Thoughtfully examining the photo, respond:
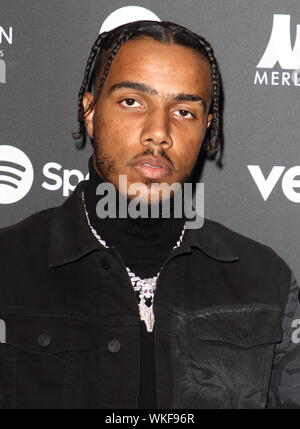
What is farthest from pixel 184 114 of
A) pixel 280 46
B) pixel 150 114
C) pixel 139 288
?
pixel 280 46

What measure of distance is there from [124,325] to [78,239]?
260 mm

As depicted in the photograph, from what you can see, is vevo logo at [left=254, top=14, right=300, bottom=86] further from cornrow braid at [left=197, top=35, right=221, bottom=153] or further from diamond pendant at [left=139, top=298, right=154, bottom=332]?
diamond pendant at [left=139, top=298, right=154, bottom=332]

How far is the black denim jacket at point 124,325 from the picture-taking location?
1.69 meters

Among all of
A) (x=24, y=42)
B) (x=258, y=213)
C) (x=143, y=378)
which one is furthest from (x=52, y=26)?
(x=143, y=378)

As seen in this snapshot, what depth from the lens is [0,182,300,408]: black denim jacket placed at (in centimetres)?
169

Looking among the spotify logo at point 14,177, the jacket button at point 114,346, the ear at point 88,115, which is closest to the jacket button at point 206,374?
the jacket button at point 114,346

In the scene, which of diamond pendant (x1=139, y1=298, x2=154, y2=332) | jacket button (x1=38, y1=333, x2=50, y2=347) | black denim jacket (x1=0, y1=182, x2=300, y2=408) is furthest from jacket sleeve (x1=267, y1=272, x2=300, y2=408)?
jacket button (x1=38, y1=333, x2=50, y2=347)

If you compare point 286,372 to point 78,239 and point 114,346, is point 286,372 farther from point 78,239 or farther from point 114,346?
point 78,239

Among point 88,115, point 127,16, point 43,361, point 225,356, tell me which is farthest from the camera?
point 127,16

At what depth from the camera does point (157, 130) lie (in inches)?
67.2

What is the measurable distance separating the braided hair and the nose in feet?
0.61

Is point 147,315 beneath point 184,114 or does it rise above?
beneath

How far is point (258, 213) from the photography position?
222 cm

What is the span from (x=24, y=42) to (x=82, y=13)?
0.65ft
